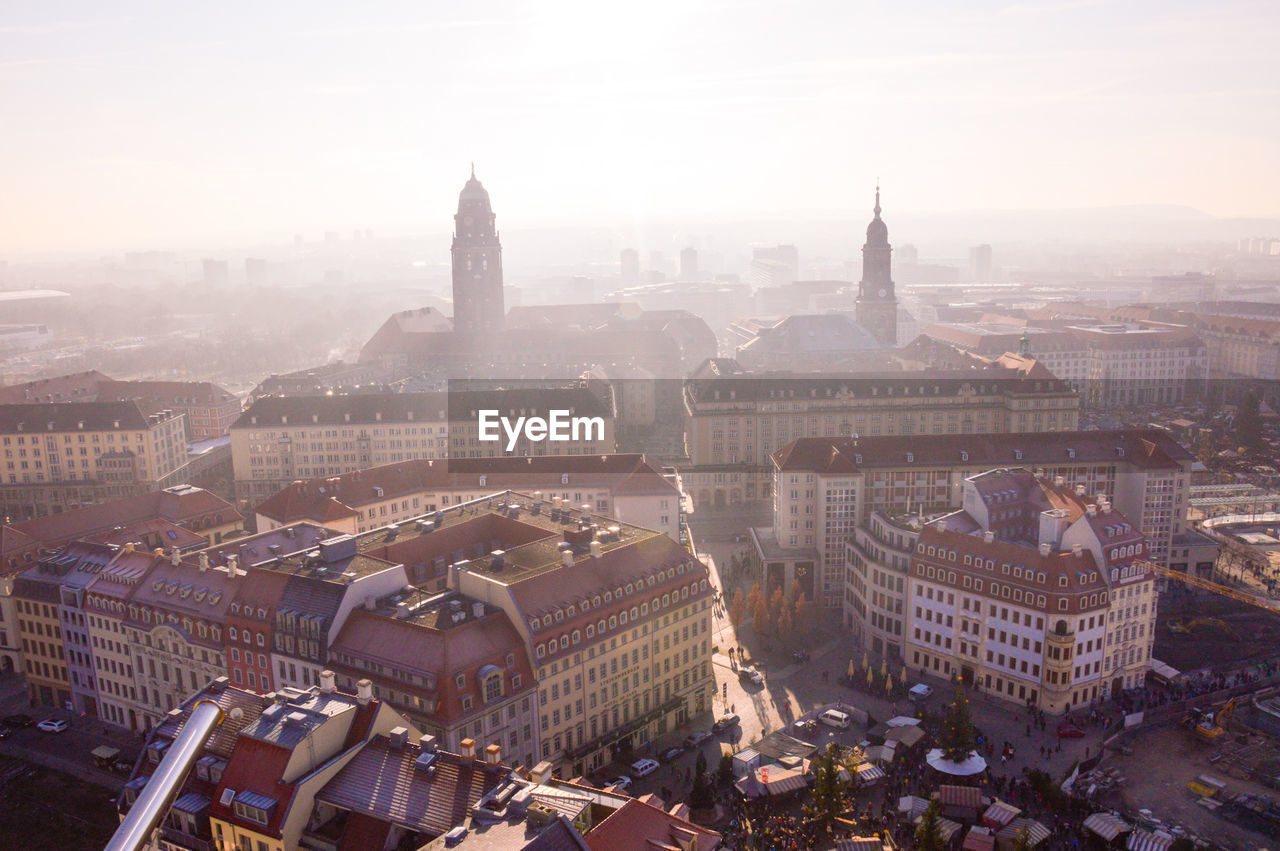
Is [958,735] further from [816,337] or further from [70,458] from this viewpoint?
[816,337]

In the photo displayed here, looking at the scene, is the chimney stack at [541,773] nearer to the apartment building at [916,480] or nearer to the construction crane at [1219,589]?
the apartment building at [916,480]

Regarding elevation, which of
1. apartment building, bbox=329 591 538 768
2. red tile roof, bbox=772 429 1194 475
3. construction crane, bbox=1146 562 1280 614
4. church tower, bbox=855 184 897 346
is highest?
church tower, bbox=855 184 897 346

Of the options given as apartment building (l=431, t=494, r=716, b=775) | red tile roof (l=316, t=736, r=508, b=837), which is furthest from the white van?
red tile roof (l=316, t=736, r=508, b=837)

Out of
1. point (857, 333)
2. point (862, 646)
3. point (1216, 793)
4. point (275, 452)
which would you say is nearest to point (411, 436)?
point (275, 452)

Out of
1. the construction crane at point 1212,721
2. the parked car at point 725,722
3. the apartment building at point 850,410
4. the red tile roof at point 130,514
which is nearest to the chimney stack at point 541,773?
the parked car at point 725,722

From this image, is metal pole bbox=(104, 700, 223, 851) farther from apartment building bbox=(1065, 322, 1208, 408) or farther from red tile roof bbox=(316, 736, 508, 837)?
apartment building bbox=(1065, 322, 1208, 408)

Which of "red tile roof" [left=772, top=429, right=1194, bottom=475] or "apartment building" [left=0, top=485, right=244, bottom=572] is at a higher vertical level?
"red tile roof" [left=772, top=429, right=1194, bottom=475]

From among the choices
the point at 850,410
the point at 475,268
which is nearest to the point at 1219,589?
the point at 850,410
